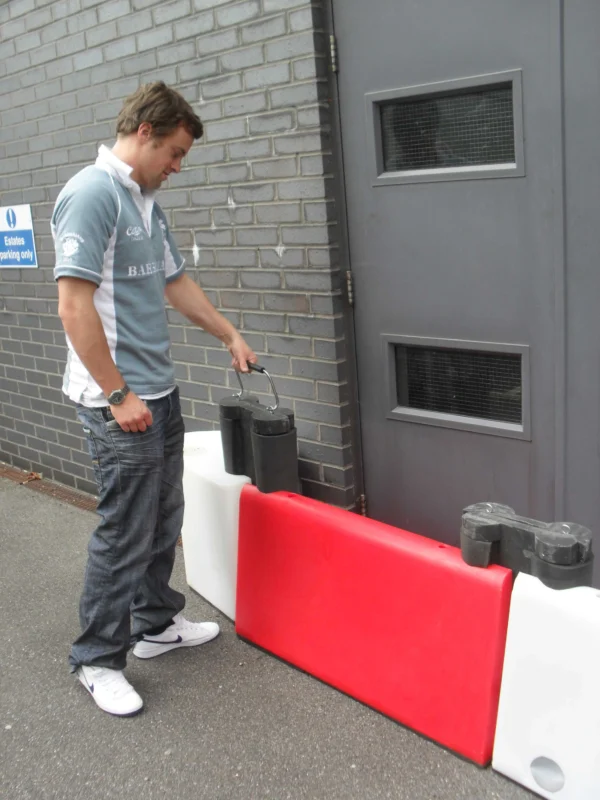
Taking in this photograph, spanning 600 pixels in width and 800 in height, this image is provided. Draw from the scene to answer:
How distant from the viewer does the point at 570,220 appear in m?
2.79

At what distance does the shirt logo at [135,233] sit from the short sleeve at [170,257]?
0.92ft

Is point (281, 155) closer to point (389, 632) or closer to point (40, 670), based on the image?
point (389, 632)

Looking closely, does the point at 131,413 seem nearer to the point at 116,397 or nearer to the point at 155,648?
the point at 116,397

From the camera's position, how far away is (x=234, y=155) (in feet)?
12.3

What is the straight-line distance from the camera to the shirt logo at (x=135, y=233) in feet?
9.32

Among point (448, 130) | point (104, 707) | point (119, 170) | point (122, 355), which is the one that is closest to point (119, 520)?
point (122, 355)

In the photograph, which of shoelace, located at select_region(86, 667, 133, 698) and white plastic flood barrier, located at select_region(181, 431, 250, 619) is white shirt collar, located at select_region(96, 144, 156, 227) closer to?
white plastic flood barrier, located at select_region(181, 431, 250, 619)

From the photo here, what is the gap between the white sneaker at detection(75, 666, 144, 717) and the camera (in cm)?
303

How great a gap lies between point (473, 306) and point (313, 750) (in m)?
1.65

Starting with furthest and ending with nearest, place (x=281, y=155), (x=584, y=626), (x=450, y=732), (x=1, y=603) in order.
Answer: (x=1, y=603) < (x=281, y=155) < (x=450, y=732) < (x=584, y=626)

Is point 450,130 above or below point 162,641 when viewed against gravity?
above

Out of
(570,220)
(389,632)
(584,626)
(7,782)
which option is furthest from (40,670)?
(570,220)

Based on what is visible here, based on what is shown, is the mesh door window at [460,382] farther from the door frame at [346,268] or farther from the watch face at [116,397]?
the watch face at [116,397]

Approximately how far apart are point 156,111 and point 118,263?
51 cm
